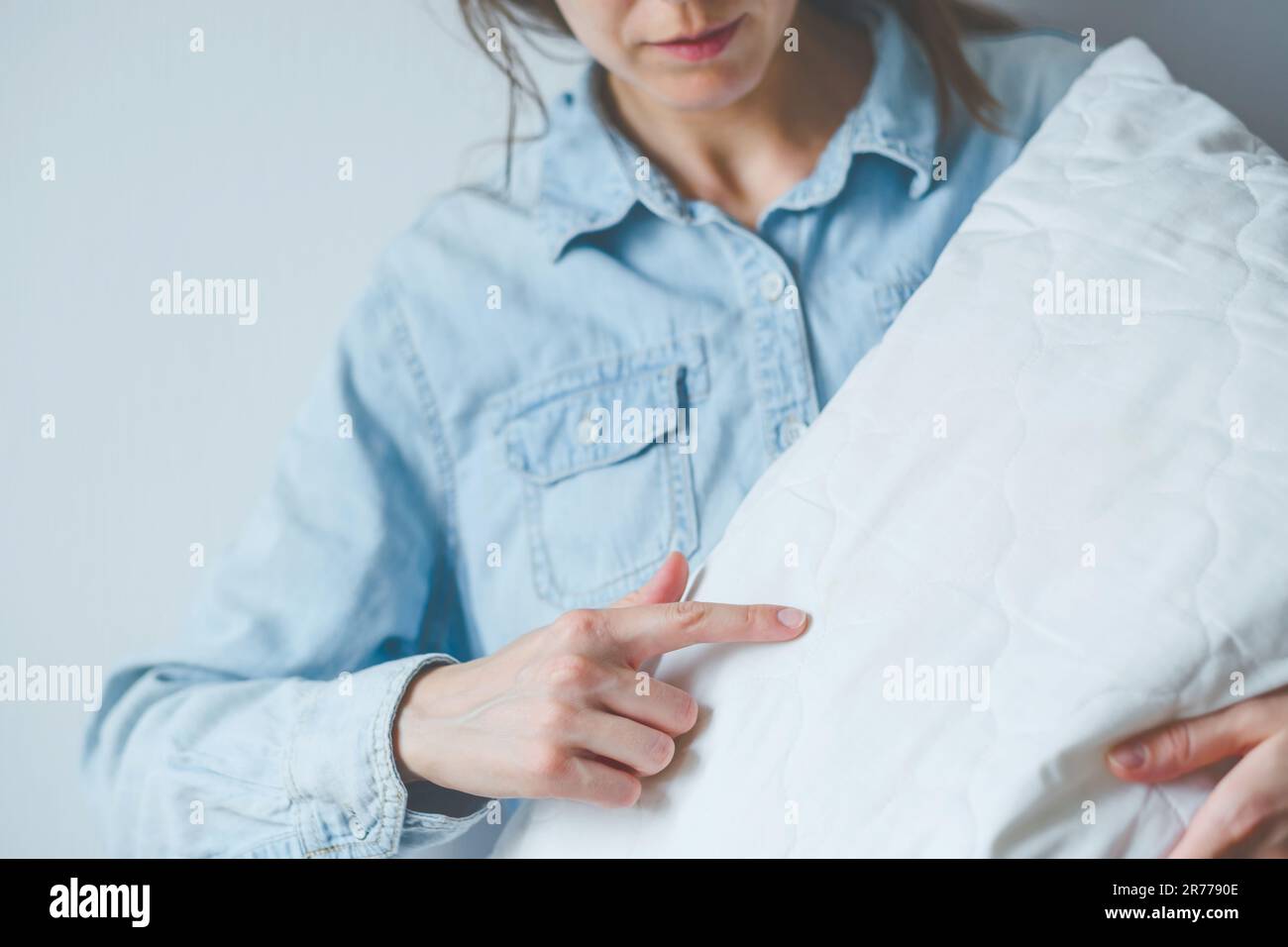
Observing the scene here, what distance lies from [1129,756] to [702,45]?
418 mm

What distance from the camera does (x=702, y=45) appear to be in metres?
0.57

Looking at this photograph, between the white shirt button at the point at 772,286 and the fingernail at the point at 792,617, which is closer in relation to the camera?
the fingernail at the point at 792,617

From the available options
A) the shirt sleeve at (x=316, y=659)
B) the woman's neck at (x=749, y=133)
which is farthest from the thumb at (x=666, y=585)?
the woman's neck at (x=749, y=133)

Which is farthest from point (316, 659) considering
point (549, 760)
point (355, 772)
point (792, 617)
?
point (792, 617)

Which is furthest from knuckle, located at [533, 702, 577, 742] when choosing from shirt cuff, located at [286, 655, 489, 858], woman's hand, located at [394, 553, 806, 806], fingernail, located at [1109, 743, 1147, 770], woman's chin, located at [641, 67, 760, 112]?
woman's chin, located at [641, 67, 760, 112]

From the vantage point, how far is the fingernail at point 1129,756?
1.34ft

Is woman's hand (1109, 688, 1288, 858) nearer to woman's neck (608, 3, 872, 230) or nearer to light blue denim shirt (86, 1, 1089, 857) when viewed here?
light blue denim shirt (86, 1, 1089, 857)

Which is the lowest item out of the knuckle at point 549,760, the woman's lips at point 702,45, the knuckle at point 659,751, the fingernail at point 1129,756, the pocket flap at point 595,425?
the knuckle at point 549,760

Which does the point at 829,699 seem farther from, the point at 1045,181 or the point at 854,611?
the point at 1045,181

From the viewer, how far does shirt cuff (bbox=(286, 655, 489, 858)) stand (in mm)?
537

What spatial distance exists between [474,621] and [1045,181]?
16.2 inches

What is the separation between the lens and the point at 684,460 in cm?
59

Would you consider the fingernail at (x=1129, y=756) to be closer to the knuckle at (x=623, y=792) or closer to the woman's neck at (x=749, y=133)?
the knuckle at (x=623, y=792)

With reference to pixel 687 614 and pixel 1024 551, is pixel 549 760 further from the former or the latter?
pixel 1024 551
